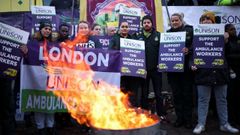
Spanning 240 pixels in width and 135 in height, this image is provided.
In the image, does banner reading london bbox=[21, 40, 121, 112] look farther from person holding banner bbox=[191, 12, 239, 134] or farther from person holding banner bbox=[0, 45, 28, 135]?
person holding banner bbox=[191, 12, 239, 134]

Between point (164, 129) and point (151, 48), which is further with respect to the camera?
point (151, 48)

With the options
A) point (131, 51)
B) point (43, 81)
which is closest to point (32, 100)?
point (43, 81)

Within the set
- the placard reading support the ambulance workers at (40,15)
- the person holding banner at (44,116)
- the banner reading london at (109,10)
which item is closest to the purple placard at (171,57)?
the person holding banner at (44,116)

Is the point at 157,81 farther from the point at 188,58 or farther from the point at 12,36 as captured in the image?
the point at 12,36

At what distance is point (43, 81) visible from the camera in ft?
24.2

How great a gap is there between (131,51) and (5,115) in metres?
2.74

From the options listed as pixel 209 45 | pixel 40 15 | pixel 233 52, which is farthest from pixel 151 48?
pixel 40 15

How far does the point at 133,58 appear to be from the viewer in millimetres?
8297

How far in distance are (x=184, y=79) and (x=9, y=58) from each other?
11.4 ft

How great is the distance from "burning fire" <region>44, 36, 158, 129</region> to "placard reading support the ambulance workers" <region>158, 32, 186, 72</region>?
138 centimetres

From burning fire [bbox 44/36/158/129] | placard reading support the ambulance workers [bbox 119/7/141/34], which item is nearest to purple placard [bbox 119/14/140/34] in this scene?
placard reading support the ambulance workers [bbox 119/7/141/34]

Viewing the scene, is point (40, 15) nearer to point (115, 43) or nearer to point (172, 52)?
point (115, 43)

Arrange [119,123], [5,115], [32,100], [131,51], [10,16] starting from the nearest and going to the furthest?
[119,123], [5,115], [32,100], [131,51], [10,16]

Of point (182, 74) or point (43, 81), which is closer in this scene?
point (43, 81)
